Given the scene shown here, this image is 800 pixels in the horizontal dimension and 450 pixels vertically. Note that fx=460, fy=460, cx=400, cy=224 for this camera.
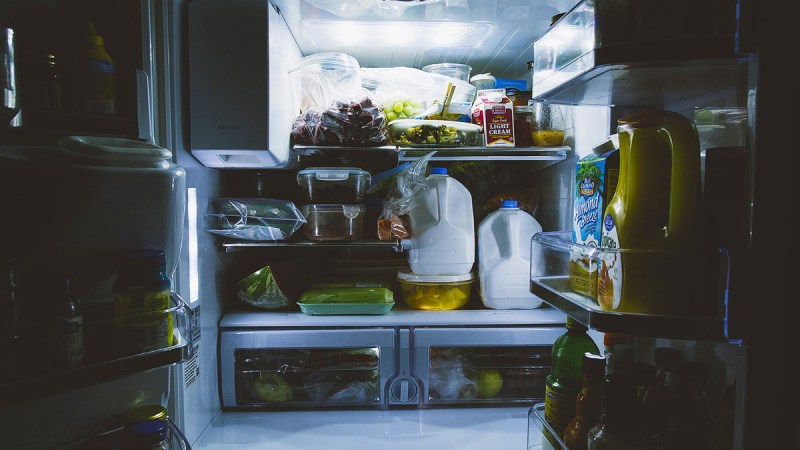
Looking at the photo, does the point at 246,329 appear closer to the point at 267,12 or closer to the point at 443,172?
the point at 443,172

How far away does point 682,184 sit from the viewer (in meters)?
0.69

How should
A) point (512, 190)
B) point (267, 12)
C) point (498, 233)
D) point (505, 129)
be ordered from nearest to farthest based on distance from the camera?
point (267, 12) < point (505, 129) < point (498, 233) < point (512, 190)

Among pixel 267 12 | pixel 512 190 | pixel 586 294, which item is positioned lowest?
pixel 586 294

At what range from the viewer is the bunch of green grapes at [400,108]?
170 centimetres

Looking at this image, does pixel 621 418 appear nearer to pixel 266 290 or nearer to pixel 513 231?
pixel 513 231

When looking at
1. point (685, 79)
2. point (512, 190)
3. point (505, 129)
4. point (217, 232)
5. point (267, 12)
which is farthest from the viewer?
point (512, 190)

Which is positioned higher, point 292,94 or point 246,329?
point 292,94

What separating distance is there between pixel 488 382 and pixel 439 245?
50cm

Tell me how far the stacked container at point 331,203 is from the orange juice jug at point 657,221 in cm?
104

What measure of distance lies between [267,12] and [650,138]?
3.57 feet

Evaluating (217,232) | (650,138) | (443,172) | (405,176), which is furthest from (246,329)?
(650,138)

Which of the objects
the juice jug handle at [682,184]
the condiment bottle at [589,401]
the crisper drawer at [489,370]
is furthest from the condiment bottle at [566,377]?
the crisper drawer at [489,370]

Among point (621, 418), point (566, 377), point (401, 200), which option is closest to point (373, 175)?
point (401, 200)

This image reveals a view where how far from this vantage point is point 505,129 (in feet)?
5.19
